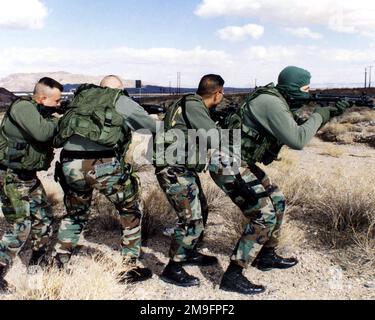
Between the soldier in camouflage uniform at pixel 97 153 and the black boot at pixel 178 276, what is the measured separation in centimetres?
33

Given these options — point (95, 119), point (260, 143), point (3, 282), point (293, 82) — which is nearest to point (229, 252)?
point (260, 143)

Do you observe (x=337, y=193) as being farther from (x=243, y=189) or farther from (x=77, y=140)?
(x=77, y=140)

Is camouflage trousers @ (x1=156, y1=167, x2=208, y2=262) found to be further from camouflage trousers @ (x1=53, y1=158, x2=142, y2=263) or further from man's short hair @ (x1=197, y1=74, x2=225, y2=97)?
man's short hair @ (x1=197, y1=74, x2=225, y2=97)

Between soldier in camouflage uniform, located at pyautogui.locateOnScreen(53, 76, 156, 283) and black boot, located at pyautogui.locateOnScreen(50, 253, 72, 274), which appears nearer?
soldier in camouflage uniform, located at pyautogui.locateOnScreen(53, 76, 156, 283)

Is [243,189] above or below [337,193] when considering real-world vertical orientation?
above

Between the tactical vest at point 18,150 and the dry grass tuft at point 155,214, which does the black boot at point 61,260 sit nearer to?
the tactical vest at point 18,150

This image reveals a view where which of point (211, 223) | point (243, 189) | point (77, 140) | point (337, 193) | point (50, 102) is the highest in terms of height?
point (50, 102)

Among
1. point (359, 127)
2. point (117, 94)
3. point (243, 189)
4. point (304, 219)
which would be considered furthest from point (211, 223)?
point (359, 127)

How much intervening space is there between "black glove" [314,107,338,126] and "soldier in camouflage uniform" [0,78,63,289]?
2334 millimetres

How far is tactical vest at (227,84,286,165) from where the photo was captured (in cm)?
392

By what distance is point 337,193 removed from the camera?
5.73m

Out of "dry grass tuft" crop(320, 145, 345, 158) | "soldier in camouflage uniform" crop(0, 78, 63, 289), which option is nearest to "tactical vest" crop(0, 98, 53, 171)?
"soldier in camouflage uniform" crop(0, 78, 63, 289)

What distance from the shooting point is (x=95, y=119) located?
12.1ft
